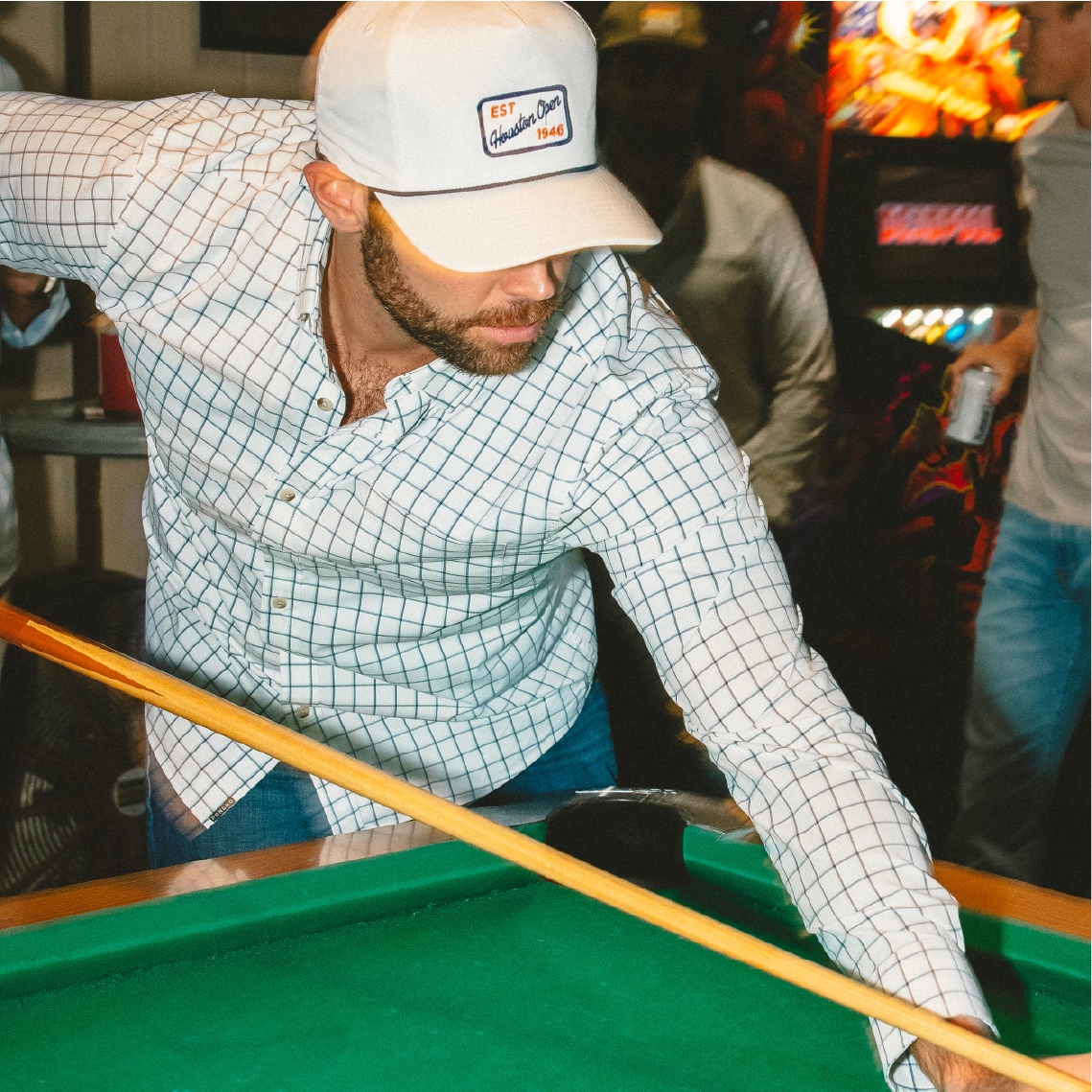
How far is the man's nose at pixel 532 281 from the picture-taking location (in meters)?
1.22

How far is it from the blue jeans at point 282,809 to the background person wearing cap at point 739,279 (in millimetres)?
1073

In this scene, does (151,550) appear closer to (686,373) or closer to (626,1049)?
(686,373)

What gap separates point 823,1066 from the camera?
978 mm

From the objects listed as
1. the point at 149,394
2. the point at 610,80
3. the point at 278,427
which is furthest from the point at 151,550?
the point at 610,80

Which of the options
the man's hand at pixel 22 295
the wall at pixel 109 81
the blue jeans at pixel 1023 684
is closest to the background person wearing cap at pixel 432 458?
the man's hand at pixel 22 295

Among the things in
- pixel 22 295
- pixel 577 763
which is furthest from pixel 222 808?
pixel 22 295

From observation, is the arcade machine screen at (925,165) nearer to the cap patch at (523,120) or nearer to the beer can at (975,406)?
the beer can at (975,406)

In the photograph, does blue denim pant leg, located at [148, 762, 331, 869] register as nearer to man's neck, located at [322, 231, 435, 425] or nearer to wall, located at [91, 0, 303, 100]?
man's neck, located at [322, 231, 435, 425]

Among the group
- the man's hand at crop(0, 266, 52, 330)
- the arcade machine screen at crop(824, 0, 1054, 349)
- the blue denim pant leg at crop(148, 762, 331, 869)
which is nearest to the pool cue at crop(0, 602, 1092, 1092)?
the blue denim pant leg at crop(148, 762, 331, 869)

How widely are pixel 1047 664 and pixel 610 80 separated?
1.47 metres

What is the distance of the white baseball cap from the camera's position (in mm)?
1183

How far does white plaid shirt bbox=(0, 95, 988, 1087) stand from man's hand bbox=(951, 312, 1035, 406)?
125 centimetres

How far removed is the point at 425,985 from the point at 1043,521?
1.67 metres

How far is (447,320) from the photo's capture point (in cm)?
127
